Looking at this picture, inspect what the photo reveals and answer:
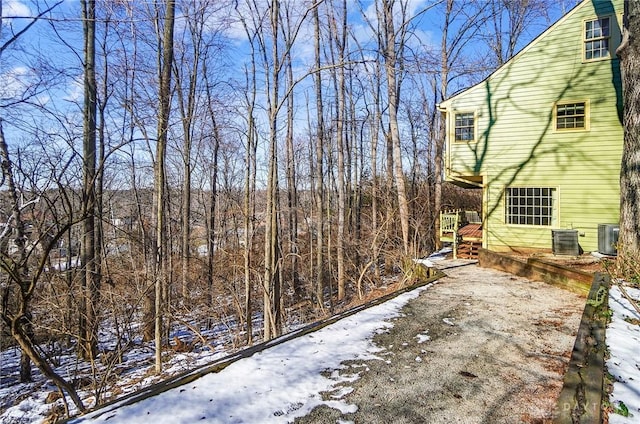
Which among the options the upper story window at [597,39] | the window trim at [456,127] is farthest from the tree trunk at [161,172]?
the upper story window at [597,39]

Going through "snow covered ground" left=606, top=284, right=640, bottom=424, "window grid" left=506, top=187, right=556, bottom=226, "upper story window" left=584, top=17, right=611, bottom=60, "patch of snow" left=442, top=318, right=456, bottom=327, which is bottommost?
"patch of snow" left=442, top=318, right=456, bottom=327

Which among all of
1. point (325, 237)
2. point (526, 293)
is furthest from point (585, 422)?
point (325, 237)

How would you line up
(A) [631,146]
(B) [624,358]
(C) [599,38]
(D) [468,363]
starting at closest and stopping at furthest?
(B) [624,358]
(D) [468,363]
(A) [631,146]
(C) [599,38]

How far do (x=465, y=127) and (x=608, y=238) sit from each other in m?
4.69

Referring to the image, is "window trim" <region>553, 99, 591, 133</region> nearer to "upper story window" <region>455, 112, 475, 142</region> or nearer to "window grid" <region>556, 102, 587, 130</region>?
"window grid" <region>556, 102, 587, 130</region>

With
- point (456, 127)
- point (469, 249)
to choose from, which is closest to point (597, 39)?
point (456, 127)

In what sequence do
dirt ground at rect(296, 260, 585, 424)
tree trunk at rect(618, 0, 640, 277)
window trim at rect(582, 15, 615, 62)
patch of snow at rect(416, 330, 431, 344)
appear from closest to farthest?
1. dirt ground at rect(296, 260, 585, 424)
2. patch of snow at rect(416, 330, 431, 344)
3. tree trunk at rect(618, 0, 640, 277)
4. window trim at rect(582, 15, 615, 62)

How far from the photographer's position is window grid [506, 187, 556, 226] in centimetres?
940

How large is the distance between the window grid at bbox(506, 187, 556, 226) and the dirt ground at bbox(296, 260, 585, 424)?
14.3 ft

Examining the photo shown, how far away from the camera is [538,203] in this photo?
9516mm

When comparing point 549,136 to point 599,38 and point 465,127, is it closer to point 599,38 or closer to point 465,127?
point 465,127

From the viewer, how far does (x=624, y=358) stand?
125 inches

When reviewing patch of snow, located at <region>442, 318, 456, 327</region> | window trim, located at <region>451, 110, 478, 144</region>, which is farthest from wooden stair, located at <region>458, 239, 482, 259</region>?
patch of snow, located at <region>442, 318, 456, 327</region>

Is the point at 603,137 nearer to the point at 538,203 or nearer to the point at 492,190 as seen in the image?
the point at 538,203
